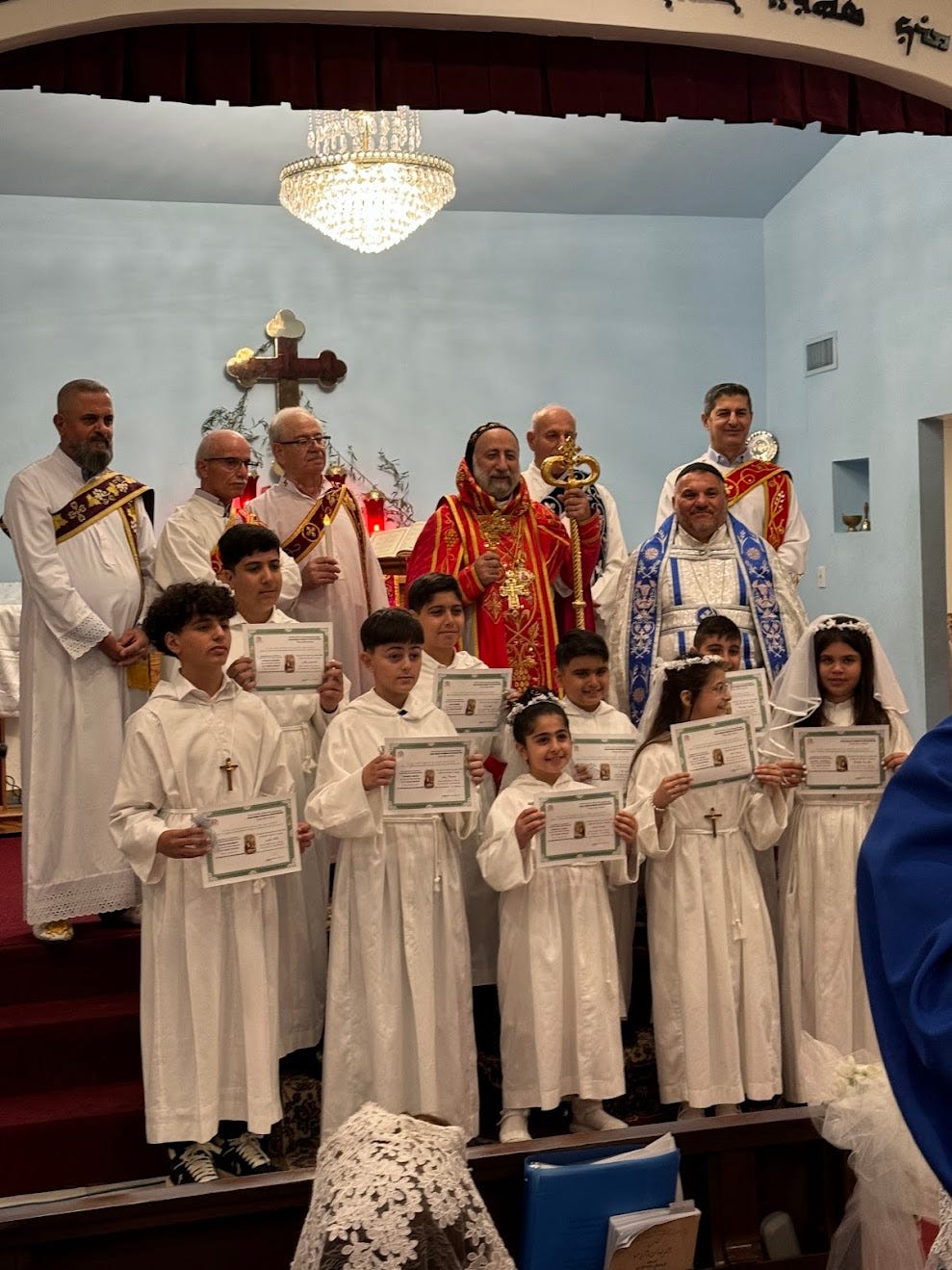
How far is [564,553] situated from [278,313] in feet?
17.3

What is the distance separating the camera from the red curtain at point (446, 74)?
4.96m

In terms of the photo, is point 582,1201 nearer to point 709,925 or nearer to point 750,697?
point 709,925

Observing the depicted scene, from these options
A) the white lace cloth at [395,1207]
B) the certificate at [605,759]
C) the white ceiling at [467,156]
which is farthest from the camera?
the white ceiling at [467,156]

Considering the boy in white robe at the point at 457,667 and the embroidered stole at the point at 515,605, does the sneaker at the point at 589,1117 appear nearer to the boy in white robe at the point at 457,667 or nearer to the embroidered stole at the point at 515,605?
the boy in white robe at the point at 457,667

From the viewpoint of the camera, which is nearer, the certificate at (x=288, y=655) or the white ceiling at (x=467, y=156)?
the certificate at (x=288, y=655)

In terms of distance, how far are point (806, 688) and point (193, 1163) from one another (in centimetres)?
270

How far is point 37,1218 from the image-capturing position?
12.6 feet

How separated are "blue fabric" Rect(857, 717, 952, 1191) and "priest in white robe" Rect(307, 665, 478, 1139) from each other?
3.43 meters

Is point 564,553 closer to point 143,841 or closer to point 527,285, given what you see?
point 143,841

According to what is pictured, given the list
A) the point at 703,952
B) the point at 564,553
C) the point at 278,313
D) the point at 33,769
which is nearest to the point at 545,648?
the point at 564,553

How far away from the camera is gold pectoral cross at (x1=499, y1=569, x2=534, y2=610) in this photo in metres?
6.42

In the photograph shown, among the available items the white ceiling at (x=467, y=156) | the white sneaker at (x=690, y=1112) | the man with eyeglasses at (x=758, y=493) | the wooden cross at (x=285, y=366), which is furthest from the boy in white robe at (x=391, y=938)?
the wooden cross at (x=285, y=366)

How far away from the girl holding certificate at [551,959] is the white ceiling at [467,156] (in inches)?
246

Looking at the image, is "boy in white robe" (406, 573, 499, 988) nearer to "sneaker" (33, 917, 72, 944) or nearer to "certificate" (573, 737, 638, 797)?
"certificate" (573, 737, 638, 797)
